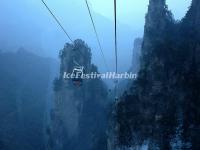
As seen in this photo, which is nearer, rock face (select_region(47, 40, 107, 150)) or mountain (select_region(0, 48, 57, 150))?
rock face (select_region(47, 40, 107, 150))

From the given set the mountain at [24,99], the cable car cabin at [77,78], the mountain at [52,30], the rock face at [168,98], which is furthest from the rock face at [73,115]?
the mountain at [52,30]

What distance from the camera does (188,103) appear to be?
25.6 meters

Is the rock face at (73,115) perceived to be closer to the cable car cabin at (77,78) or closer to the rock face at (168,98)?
the rock face at (168,98)

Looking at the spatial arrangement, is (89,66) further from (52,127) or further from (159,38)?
(159,38)

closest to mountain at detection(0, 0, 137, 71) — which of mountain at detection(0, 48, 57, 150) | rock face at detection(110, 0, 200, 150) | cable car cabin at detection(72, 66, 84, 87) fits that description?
mountain at detection(0, 48, 57, 150)

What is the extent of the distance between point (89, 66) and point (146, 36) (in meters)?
14.1

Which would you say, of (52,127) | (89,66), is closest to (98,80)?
(89,66)

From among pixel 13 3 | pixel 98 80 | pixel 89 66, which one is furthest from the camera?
pixel 13 3

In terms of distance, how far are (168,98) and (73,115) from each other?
24.3m

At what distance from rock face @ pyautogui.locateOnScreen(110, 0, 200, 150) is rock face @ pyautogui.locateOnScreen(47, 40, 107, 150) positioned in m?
17.3

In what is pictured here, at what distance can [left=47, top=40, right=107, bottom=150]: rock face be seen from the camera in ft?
154

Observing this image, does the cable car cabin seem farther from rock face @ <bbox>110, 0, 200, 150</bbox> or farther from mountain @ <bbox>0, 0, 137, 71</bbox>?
mountain @ <bbox>0, 0, 137, 71</bbox>

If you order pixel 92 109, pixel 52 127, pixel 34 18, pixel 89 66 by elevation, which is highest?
pixel 34 18

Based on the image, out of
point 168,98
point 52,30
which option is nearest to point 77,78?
point 168,98
